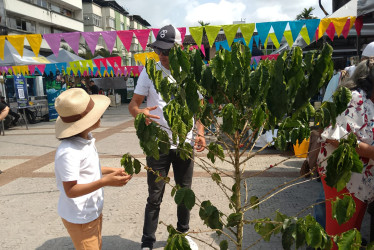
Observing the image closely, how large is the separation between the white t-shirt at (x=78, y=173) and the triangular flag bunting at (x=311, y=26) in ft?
20.1

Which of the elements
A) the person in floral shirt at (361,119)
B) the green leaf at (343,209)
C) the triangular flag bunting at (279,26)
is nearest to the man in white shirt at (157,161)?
the person in floral shirt at (361,119)

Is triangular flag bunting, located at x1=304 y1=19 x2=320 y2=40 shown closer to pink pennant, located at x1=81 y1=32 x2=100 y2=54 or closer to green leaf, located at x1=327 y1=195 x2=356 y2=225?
pink pennant, located at x1=81 y1=32 x2=100 y2=54

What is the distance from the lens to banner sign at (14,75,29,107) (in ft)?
43.3

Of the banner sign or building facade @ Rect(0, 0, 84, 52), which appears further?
building facade @ Rect(0, 0, 84, 52)

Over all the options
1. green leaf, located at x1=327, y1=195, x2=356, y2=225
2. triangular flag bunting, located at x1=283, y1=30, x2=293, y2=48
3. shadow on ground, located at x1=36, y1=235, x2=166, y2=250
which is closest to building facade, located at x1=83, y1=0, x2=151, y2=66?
triangular flag bunting, located at x1=283, y1=30, x2=293, y2=48

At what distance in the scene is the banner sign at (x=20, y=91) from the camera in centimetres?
1319

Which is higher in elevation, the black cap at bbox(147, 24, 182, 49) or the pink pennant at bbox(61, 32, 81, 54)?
the pink pennant at bbox(61, 32, 81, 54)

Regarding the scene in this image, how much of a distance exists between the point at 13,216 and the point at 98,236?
91.2 inches

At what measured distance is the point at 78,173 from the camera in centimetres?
188

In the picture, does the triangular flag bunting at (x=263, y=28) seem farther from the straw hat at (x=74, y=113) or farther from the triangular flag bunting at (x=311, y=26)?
the straw hat at (x=74, y=113)

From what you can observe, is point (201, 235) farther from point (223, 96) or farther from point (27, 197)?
point (27, 197)

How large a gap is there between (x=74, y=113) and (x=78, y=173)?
0.34 metres

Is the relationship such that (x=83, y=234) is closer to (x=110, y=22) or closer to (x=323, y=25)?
(x=323, y=25)

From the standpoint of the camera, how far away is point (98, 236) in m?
2.14
